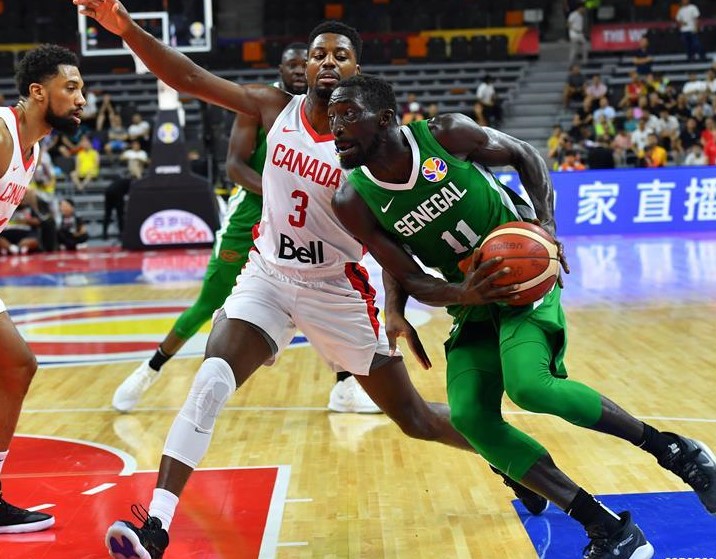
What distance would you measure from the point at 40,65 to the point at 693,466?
310 cm

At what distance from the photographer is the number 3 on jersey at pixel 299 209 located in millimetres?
4337

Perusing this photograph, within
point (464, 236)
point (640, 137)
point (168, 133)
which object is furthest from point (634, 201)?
point (464, 236)

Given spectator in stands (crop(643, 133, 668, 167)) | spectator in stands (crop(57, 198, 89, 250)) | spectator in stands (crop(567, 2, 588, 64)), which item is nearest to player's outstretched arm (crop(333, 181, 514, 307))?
spectator in stands (crop(57, 198, 89, 250))

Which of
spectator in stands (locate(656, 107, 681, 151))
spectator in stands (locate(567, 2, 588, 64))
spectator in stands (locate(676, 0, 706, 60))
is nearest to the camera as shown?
spectator in stands (locate(656, 107, 681, 151))

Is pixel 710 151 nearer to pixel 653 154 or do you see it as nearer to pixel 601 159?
pixel 653 154

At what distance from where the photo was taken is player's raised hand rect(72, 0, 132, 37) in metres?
4.04

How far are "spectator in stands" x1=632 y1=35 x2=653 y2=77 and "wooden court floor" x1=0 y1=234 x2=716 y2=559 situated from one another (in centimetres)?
1585

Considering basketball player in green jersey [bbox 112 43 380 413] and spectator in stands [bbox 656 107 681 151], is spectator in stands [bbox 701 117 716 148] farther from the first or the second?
basketball player in green jersey [bbox 112 43 380 413]

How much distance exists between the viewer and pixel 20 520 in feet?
14.2

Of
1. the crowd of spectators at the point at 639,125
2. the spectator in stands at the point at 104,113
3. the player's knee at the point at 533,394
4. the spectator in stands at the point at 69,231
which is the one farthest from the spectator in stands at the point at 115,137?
the player's knee at the point at 533,394

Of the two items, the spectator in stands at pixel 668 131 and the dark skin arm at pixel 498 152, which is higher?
the dark skin arm at pixel 498 152

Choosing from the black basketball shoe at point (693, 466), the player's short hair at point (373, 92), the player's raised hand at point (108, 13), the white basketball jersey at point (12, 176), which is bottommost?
the black basketball shoe at point (693, 466)

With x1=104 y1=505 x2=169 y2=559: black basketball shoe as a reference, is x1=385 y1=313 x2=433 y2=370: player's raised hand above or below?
above

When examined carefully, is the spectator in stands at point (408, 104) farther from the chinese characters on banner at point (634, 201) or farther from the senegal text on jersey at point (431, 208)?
the senegal text on jersey at point (431, 208)
